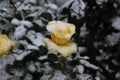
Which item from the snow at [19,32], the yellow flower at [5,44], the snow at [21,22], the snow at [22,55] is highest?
the snow at [21,22]

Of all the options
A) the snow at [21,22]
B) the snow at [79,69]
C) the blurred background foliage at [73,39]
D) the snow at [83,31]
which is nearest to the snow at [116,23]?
the blurred background foliage at [73,39]

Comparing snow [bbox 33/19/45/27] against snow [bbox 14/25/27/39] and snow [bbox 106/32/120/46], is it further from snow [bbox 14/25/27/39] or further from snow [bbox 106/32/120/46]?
snow [bbox 106/32/120/46]

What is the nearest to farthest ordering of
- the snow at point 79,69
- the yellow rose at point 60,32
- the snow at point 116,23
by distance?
the yellow rose at point 60,32 < the snow at point 79,69 < the snow at point 116,23

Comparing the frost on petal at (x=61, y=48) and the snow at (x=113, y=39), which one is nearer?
the frost on petal at (x=61, y=48)

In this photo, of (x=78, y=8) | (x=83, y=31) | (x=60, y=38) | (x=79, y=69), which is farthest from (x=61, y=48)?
(x=83, y=31)

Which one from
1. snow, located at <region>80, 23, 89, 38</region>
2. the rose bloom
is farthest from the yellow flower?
snow, located at <region>80, 23, 89, 38</region>

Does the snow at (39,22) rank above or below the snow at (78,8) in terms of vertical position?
below

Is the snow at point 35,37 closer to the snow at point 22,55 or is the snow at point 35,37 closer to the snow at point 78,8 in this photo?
the snow at point 22,55

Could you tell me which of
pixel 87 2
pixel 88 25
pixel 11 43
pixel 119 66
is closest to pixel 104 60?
pixel 119 66

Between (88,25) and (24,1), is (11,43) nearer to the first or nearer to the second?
(24,1)
